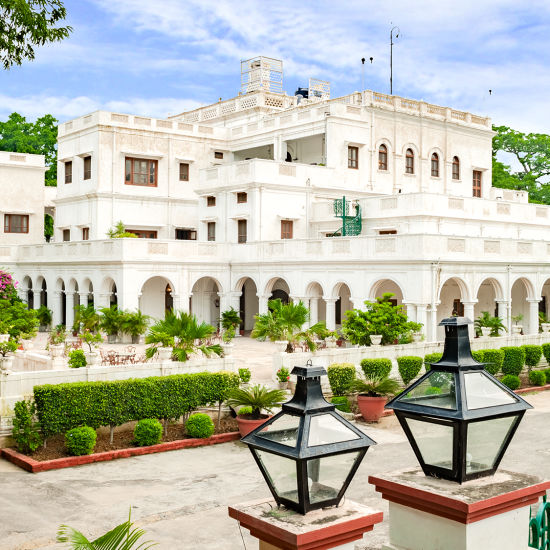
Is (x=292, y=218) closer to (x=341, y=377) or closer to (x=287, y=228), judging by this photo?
(x=287, y=228)

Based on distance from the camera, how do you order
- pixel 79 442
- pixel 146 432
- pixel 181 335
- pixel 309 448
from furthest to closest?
pixel 181 335 → pixel 146 432 → pixel 79 442 → pixel 309 448

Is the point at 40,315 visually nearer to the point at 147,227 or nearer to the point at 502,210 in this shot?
the point at 147,227

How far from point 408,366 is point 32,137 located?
45734 mm

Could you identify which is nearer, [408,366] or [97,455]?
[97,455]

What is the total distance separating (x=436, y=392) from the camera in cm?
475

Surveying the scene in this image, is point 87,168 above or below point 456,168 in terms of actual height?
below

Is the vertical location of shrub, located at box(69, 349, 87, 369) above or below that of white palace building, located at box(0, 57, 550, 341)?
below

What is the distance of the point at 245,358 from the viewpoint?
2694cm

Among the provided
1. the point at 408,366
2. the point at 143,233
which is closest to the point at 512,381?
the point at 408,366

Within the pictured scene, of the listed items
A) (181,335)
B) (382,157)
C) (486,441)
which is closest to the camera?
(486,441)

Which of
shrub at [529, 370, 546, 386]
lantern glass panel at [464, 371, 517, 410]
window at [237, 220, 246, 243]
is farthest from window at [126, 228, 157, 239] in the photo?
lantern glass panel at [464, 371, 517, 410]

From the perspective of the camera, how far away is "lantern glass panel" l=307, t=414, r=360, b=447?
421 centimetres

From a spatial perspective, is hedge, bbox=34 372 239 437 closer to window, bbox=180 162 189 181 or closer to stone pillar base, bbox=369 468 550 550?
stone pillar base, bbox=369 468 550 550

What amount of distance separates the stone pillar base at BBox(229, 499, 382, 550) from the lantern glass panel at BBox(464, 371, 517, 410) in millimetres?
977
